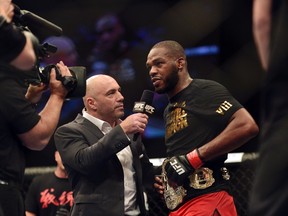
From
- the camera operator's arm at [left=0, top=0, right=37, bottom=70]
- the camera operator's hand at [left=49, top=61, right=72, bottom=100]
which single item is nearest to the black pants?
the camera operator's hand at [left=49, top=61, right=72, bottom=100]

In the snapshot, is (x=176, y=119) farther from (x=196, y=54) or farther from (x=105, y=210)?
(x=196, y=54)

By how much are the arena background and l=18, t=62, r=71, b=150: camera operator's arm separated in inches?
106

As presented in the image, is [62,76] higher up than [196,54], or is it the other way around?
[62,76]

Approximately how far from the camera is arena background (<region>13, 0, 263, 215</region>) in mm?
4602

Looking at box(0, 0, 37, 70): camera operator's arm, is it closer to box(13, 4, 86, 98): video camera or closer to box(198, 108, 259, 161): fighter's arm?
box(13, 4, 86, 98): video camera

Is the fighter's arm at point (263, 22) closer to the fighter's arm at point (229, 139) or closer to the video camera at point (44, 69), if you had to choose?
the video camera at point (44, 69)

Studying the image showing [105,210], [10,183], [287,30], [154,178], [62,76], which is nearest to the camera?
[287,30]

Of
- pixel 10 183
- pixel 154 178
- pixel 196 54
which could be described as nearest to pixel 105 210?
pixel 154 178

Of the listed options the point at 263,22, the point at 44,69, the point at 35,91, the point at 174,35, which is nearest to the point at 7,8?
the point at 44,69

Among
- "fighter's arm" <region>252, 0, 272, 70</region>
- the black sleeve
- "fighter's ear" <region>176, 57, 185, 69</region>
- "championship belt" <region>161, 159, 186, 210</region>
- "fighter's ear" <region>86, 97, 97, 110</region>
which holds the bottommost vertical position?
"championship belt" <region>161, 159, 186, 210</region>

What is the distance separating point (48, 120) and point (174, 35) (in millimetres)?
3127

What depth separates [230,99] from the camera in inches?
90.3

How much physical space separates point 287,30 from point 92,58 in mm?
3953

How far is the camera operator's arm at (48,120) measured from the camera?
1734 millimetres
